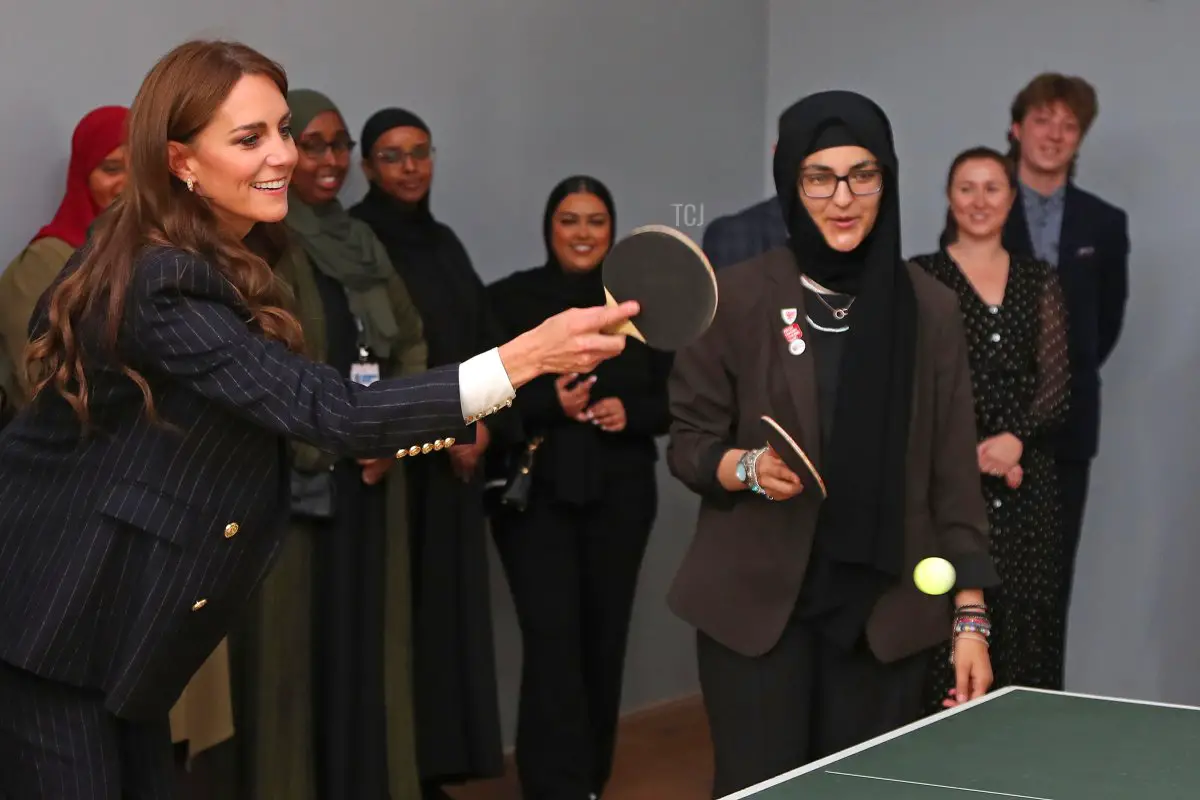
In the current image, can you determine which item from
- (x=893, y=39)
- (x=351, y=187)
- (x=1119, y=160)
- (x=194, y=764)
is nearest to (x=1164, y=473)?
(x=1119, y=160)

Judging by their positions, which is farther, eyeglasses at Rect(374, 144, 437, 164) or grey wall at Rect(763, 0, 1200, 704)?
grey wall at Rect(763, 0, 1200, 704)

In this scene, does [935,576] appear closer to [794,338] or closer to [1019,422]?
[794,338]

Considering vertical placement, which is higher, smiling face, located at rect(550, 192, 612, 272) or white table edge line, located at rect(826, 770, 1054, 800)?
smiling face, located at rect(550, 192, 612, 272)

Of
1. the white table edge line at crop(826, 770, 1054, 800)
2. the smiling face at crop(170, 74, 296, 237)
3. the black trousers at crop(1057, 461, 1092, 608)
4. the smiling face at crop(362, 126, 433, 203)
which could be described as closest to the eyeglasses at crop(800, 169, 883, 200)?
the smiling face at crop(170, 74, 296, 237)

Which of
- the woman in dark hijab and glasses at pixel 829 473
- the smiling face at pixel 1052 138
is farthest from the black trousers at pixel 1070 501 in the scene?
the woman in dark hijab and glasses at pixel 829 473

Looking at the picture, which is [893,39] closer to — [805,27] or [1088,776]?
[805,27]

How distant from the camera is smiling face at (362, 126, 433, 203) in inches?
154

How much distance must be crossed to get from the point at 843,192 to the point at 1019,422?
1.38 m

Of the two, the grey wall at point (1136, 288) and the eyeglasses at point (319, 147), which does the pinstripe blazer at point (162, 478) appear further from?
the grey wall at point (1136, 288)

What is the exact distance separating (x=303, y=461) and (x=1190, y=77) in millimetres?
3024

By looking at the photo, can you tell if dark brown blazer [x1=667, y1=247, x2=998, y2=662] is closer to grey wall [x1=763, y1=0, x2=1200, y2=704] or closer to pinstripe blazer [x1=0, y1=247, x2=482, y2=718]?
pinstripe blazer [x1=0, y1=247, x2=482, y2=718]

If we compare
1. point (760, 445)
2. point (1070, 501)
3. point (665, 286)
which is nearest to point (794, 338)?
point (760, 445)

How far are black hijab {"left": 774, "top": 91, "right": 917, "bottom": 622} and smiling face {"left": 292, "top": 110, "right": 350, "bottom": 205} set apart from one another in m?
1.50

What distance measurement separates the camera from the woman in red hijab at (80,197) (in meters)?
3.20
